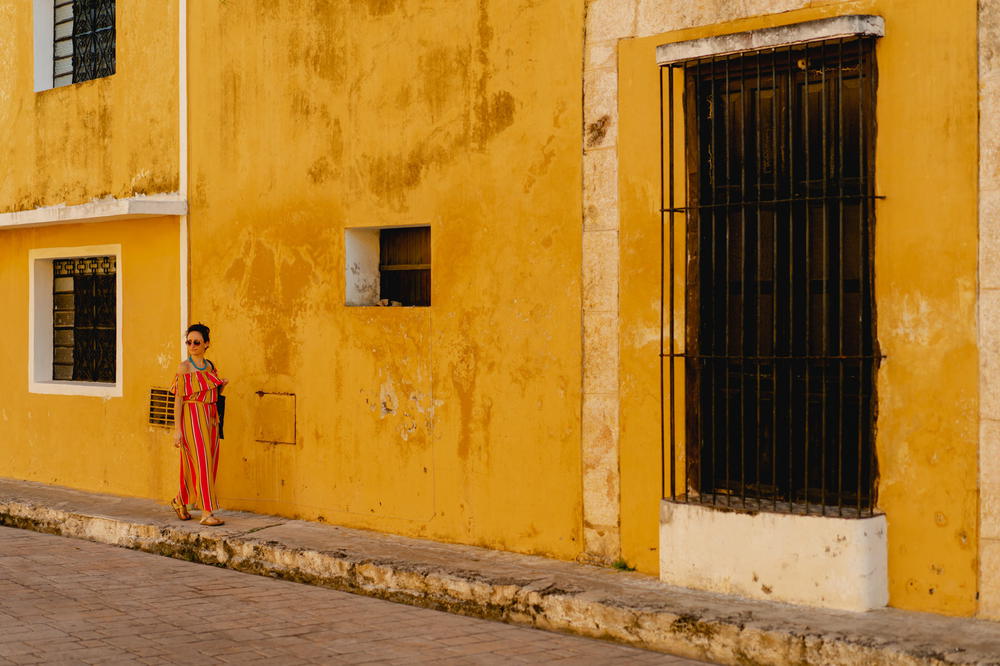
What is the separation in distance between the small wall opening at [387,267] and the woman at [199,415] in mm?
1222

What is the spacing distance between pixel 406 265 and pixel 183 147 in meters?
2.54

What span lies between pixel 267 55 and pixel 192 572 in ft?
12.5

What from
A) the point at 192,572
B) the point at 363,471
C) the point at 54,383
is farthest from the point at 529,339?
the point at 54,383

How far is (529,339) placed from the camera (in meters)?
7.90

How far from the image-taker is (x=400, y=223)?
341 inches

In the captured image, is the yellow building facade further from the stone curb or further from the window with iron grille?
the stone curb

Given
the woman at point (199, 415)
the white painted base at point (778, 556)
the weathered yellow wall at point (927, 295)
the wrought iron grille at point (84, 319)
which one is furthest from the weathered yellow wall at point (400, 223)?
the weathered yellow wall at point (927, 295)

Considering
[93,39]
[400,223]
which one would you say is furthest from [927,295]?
[93,39]

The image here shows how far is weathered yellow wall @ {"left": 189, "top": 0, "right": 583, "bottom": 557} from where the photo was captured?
7805 mm

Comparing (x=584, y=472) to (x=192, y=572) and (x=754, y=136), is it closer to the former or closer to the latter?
(x=754, y=136)

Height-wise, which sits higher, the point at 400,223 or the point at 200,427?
the point at 400,223

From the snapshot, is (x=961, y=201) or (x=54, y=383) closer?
(x=961, y=201)

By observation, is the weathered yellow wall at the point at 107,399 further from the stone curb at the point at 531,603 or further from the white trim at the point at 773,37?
the white trim at the point at 773,37

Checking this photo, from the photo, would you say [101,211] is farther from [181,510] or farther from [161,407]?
[181,510]
